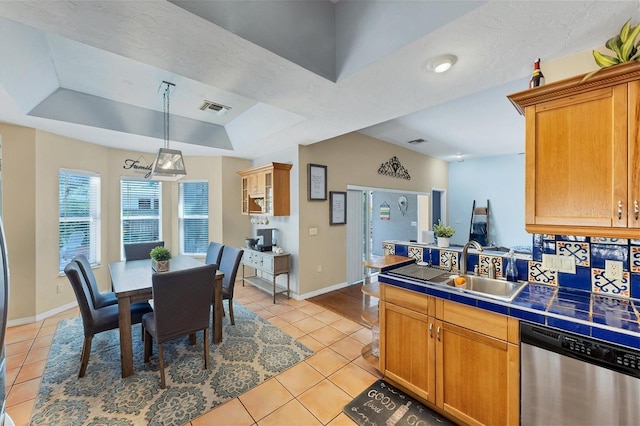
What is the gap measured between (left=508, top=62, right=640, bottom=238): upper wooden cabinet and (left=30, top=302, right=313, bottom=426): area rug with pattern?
2434 millimetres

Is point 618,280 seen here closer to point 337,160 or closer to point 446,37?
point 446,37

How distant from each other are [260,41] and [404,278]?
1976 millimetres

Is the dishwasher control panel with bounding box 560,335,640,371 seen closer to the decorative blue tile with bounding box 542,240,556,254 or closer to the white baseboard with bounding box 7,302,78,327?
the decorative blue tile with bounding box 542,240,556,254

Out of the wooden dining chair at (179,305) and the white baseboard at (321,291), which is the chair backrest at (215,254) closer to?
the wooden dining chair at (179,305)

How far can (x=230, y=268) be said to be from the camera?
328 cm

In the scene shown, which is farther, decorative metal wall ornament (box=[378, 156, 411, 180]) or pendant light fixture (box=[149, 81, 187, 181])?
decorative metal wall ornament (box=[378, 156, 411, 180])

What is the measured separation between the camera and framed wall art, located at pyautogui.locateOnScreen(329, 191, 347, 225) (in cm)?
461

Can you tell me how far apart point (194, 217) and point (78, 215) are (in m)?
1.69

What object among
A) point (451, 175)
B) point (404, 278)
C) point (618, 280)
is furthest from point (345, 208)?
point (451, 175)

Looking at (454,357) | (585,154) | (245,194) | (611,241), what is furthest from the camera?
(245,194)

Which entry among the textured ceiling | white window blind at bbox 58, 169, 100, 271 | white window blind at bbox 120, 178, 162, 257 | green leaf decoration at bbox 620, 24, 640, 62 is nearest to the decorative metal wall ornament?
the textured ceiling

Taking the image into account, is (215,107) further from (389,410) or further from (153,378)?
(389,410)

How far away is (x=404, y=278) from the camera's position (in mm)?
2053

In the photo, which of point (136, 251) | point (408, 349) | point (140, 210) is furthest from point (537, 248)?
point (140, 210)
